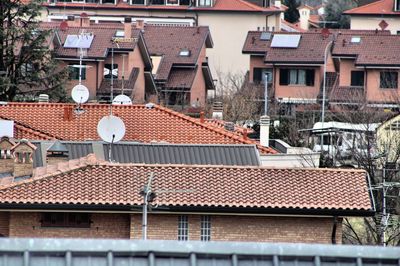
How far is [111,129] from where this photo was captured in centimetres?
3525

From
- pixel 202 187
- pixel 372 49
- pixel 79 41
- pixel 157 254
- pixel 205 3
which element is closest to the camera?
pixel 157 254

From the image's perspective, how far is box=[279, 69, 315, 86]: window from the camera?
3219 inches

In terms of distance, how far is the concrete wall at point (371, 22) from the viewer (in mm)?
100931

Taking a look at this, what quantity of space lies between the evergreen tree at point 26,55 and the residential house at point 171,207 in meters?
30.2

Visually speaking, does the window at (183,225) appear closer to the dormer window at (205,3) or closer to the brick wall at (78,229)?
the brick wall at (78,229)

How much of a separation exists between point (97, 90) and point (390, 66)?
1345cm

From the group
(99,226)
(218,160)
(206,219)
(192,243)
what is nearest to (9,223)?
(99,226)

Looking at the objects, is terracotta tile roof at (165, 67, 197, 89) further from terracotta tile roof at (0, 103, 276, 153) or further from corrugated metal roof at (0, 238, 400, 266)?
corrugated metal roof at (0, 238, 400, 266)

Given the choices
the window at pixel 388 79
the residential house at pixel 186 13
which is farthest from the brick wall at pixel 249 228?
the residential house at pixel 186 13

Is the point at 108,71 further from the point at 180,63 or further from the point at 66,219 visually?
the point at 66,219

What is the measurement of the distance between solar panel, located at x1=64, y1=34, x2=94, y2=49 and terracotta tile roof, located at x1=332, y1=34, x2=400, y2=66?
12.2 metres

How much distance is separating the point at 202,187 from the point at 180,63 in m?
52.4

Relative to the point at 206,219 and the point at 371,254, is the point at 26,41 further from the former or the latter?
the point at 371,254

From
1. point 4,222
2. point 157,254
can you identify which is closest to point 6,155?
point 4,222
